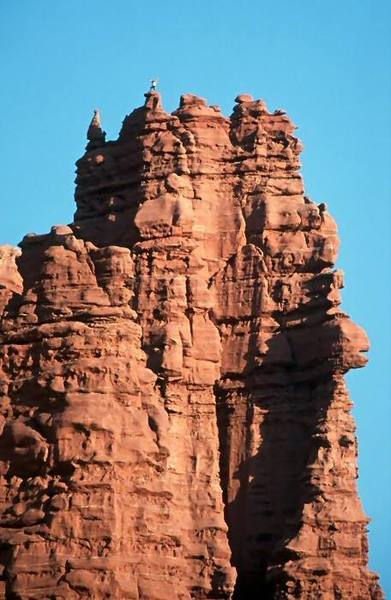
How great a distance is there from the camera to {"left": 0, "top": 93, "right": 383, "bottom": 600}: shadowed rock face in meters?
69.4

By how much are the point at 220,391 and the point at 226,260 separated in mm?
3353

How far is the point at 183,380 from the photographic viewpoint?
78438mm

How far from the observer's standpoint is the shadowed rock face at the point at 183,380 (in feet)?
228


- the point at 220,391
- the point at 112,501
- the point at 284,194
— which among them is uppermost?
the point at 284,194

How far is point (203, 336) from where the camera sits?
79438 millimetres

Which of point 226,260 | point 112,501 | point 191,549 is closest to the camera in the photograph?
point 112,501

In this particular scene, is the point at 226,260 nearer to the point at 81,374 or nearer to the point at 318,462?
the point at 318,462

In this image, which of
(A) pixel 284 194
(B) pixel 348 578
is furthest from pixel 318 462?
(A) pixel 284 194

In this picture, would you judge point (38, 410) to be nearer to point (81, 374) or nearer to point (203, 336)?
point (81, 374)

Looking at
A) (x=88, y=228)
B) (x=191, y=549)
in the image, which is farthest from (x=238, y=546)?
(x=88, y=228)

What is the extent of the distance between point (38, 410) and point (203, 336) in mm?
9666

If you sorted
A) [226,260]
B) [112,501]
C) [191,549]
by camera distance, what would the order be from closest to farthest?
[112,501] → [191,549] → [226,260]

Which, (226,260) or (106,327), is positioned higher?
(226,260)

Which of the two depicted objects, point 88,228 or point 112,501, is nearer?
point 112,501
